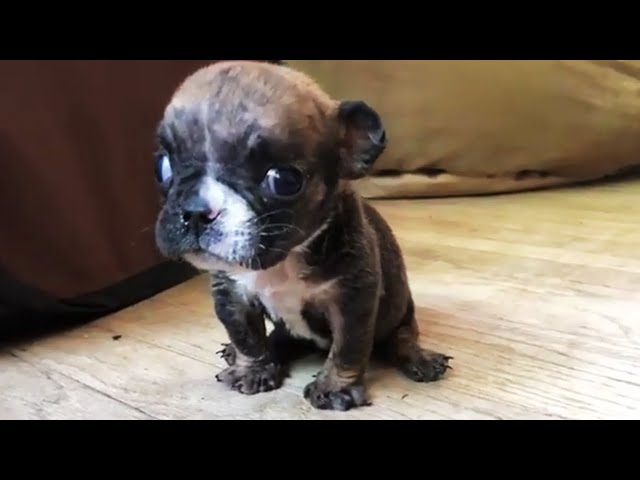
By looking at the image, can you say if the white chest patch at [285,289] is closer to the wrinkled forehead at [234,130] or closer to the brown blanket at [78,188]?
the wrinkled forehead at [234,130]

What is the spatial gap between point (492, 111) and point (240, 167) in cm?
149

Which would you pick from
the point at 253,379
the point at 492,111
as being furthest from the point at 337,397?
the point at 492,111

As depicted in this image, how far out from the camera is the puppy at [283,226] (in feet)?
3.34

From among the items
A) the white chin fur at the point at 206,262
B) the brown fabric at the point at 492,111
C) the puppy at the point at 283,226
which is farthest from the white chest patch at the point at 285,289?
the brown fabric at the point at 492,111

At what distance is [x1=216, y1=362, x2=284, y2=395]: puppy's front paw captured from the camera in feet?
4.20

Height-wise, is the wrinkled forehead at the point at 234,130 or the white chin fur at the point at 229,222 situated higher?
the wrinkled forehead at the point at 234,130

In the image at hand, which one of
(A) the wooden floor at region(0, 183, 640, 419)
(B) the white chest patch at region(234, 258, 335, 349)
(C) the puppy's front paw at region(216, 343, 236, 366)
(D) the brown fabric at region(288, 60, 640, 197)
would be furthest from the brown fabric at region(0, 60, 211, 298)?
(D) the brown fabric at region(288, 60, 640, 197)

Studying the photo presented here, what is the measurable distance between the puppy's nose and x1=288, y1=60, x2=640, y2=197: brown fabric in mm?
1436

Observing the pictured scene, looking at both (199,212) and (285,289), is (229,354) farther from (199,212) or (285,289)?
(199,212)

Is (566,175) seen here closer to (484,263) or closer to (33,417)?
(484,263)

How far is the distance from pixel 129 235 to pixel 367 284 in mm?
707

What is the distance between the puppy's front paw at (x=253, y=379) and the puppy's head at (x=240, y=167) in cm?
27

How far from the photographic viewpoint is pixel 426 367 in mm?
1300
